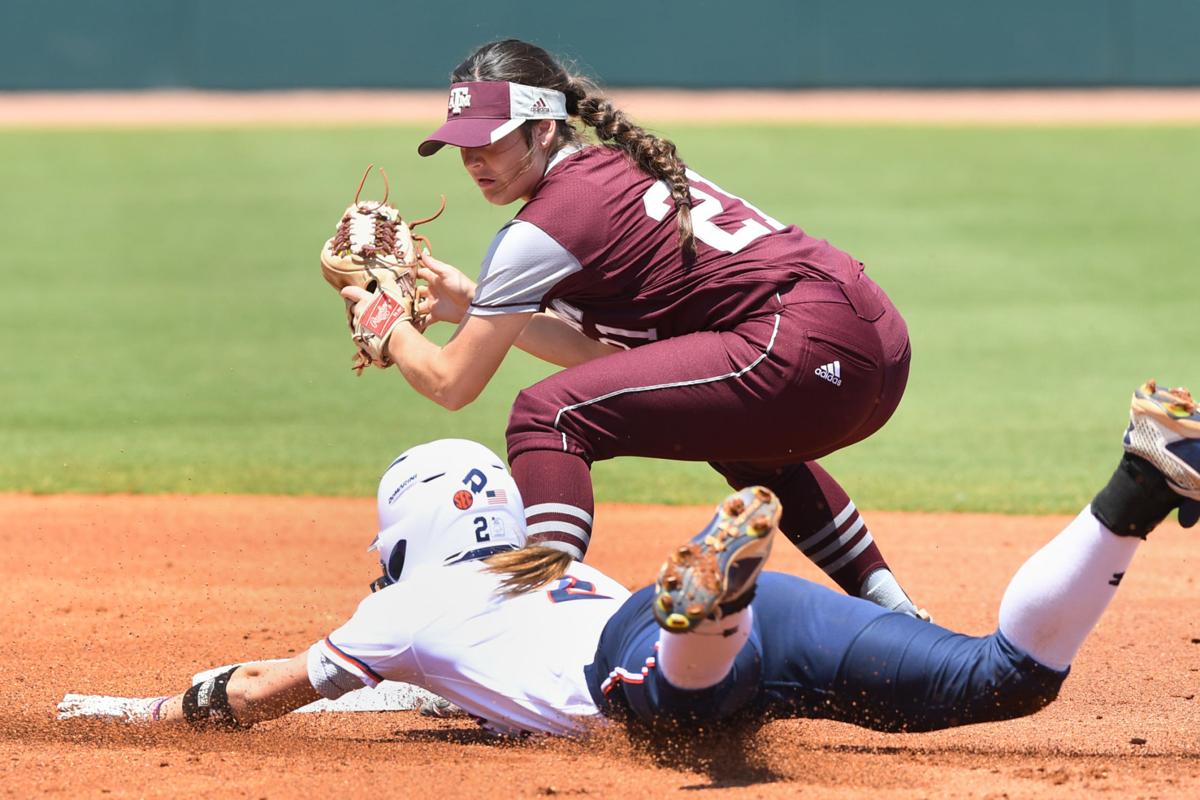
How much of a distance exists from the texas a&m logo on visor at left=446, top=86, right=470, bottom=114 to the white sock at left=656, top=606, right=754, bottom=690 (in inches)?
62.3

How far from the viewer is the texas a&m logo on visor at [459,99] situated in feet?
12.8

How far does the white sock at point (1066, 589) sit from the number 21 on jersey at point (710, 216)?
1.25 m

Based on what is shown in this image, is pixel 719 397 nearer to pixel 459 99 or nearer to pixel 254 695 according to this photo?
pixel 459 99

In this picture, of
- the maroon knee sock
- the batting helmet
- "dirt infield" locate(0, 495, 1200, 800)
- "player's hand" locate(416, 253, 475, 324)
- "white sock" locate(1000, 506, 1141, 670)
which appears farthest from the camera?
"player's hand" locate(416, 253, 475, 324)

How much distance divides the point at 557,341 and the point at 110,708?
61.2 inches

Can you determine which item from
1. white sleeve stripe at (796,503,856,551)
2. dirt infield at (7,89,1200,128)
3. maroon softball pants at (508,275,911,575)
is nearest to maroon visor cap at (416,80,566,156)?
maroon softball pants at (508,275,911,575)

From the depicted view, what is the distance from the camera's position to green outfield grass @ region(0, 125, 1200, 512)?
7.90 m

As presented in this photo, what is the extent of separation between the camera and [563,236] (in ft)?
12.2

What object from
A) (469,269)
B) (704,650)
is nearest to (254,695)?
(704,650)

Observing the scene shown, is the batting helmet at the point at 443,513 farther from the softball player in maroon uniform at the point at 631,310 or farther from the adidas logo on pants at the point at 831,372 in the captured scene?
the adidas logo on pants at the point at 831,372

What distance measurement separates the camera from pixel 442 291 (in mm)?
4309

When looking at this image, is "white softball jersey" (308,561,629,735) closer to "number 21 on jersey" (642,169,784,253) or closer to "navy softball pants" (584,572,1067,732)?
"navy softball pants" (584,572,1067,732)

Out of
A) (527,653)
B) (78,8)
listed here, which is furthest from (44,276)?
(527,653)

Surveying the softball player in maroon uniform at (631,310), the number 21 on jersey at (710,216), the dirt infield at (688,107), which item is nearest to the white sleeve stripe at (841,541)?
the softball player in maroon uniform at (631,310)
